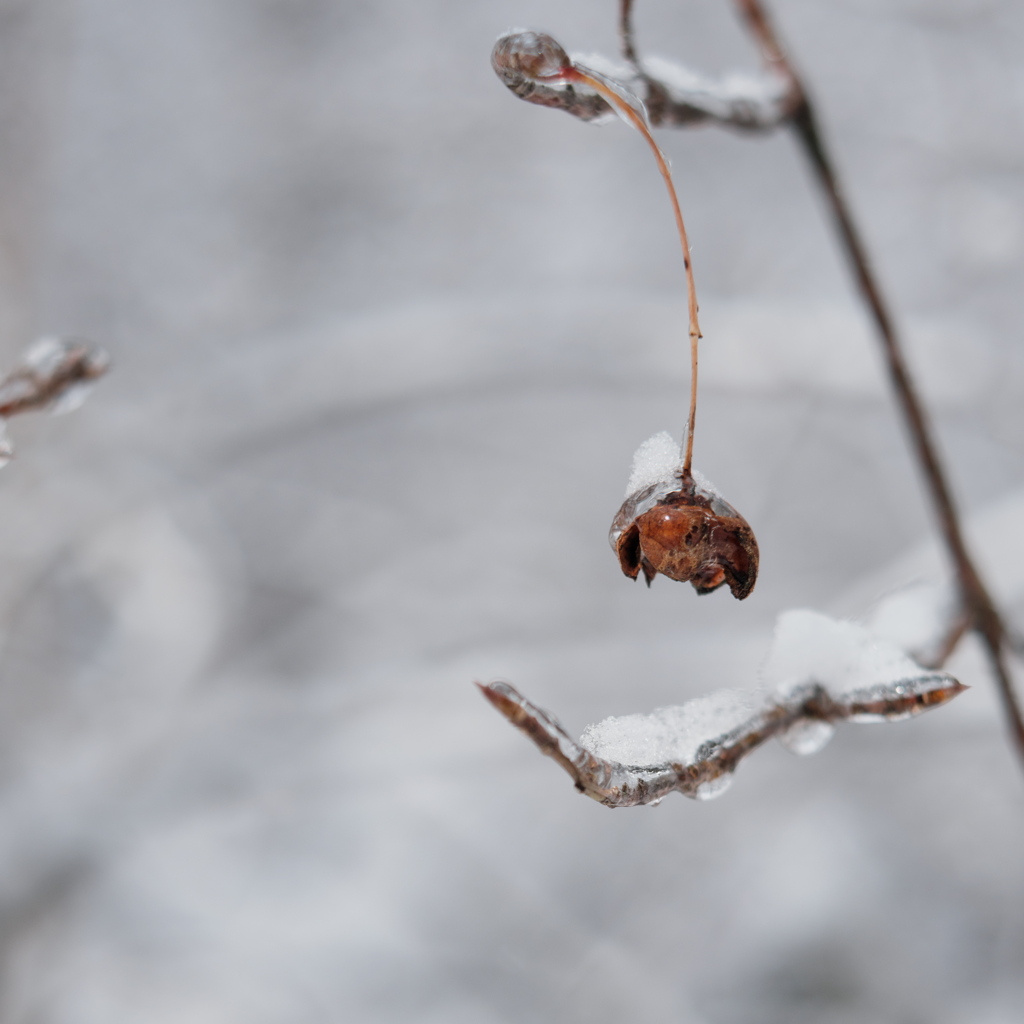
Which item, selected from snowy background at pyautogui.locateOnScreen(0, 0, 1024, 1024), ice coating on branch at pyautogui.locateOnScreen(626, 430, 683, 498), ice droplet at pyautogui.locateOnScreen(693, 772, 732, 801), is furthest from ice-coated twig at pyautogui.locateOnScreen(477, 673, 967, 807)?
snowy background at pyautogui.locateOnScreen(0, 0, 1024, 1024)

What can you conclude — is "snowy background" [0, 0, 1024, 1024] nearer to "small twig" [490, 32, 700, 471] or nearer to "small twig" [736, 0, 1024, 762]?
"small twig" [736, 0, 1024, 762]

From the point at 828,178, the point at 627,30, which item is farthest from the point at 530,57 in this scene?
the point at 828,178

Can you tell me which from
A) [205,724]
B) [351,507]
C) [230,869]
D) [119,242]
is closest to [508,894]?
[230,869]

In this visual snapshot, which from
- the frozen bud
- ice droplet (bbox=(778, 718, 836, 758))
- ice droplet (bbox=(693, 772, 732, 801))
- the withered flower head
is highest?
the frozen bud

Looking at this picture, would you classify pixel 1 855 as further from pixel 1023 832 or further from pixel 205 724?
pixel 1023 832

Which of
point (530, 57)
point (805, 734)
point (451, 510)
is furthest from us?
point (451, 510)

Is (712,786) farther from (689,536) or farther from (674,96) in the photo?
(674,96)
